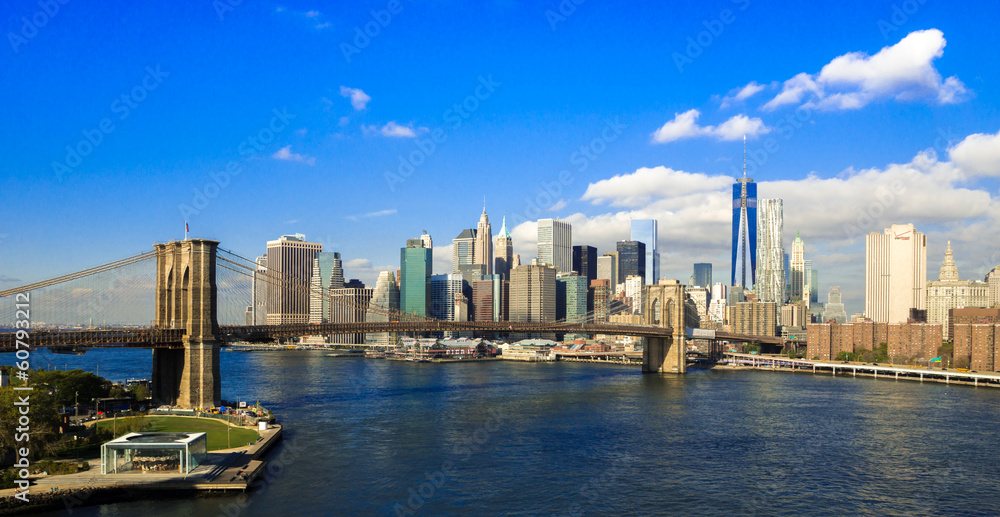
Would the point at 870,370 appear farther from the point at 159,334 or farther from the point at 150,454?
the point at 150,454

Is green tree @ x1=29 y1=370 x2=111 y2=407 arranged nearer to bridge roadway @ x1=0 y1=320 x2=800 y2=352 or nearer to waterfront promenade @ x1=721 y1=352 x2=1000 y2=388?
bridge roadway @ x1=0 y1=320 x2=800 y2=352

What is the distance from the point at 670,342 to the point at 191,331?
6885 centimetres

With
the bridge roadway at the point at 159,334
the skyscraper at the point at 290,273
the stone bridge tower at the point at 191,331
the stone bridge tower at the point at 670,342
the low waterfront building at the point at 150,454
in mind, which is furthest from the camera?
the skyscraper at the point at 290,273

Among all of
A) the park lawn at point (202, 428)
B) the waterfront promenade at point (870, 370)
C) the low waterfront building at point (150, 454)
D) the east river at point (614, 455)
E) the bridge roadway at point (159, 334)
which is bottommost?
the waterfront promenade at point (870, 370)

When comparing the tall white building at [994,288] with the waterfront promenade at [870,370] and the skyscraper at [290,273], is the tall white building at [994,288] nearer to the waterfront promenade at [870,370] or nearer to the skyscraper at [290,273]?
the waterfront promenade at [870,370]

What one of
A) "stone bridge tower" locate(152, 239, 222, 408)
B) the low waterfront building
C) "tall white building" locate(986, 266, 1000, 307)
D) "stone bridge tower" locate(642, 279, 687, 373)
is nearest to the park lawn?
"stone bridge tower" locate(152, 239, 222, 408)

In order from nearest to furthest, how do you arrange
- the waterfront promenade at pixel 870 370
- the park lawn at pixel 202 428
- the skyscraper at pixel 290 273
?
the park lawn at pixel 202 428 → the waterfront promenade at pixel 870 370 → the skyscraper at pixel 290 273

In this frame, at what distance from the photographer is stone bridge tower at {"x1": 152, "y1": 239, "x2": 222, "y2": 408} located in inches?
1702

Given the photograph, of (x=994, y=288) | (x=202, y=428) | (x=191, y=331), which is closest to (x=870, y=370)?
(x=191, y=331)

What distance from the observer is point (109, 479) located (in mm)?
27344

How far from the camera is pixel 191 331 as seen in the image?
43438 mm

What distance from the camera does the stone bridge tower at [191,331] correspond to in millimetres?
43219

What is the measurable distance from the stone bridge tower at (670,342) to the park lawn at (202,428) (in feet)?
227

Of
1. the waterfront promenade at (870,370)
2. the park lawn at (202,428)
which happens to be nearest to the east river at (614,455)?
the park lawn at (202,428)
